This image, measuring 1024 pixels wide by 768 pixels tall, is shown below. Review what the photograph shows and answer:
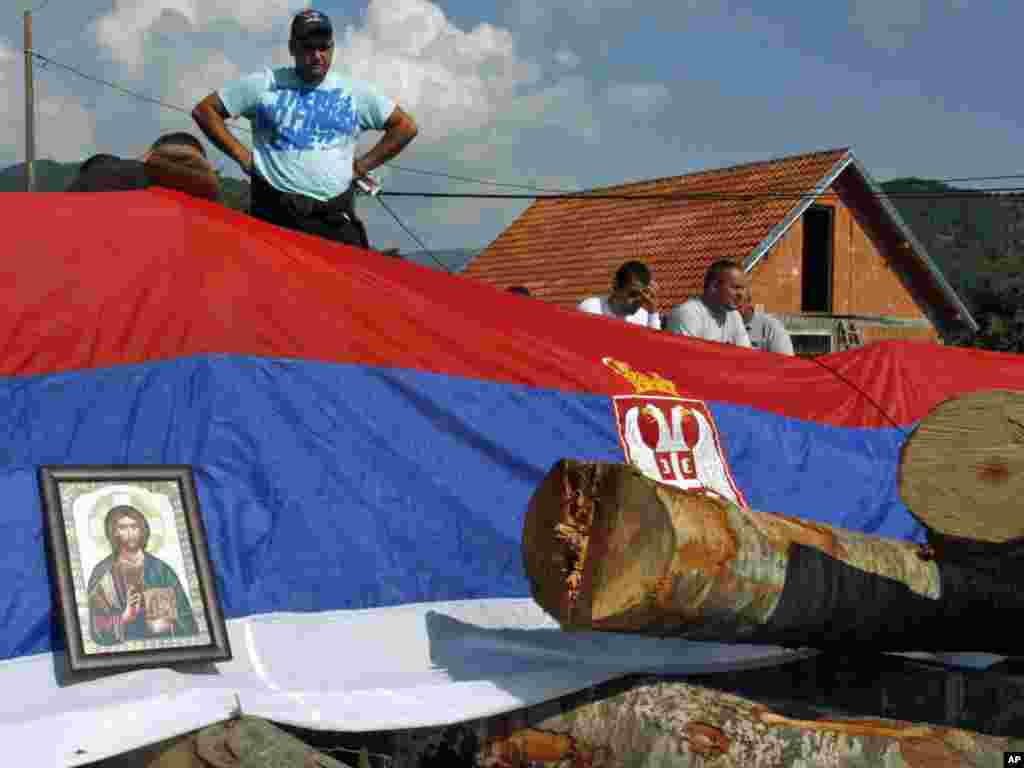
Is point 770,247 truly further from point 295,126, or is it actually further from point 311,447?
point 311,447

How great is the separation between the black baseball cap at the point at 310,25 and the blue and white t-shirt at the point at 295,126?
232 millimetres

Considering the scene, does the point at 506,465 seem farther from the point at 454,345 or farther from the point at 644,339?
the point at 644,339

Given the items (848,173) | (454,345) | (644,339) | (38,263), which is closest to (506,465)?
(454,345)

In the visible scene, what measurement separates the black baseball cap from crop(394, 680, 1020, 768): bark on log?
326 cm

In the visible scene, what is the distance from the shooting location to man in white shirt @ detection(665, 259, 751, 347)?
24.2ft

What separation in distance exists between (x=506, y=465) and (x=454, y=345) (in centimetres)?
52

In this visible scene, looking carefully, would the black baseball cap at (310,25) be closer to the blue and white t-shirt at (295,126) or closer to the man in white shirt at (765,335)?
the blue and white t-shirt at (295,126)

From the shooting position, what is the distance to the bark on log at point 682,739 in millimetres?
3523

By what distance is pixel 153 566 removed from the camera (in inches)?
160

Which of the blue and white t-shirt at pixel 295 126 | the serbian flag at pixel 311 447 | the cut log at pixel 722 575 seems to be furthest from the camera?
the blue and white t-shirt at pixel 295 126

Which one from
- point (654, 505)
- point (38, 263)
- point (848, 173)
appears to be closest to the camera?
point (654, 505)

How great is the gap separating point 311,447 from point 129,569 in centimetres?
93

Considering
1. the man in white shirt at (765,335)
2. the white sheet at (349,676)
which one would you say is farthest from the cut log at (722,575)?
the man in white shirt at (765,335)

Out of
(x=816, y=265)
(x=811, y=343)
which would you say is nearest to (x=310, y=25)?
(x=811, y=343)
